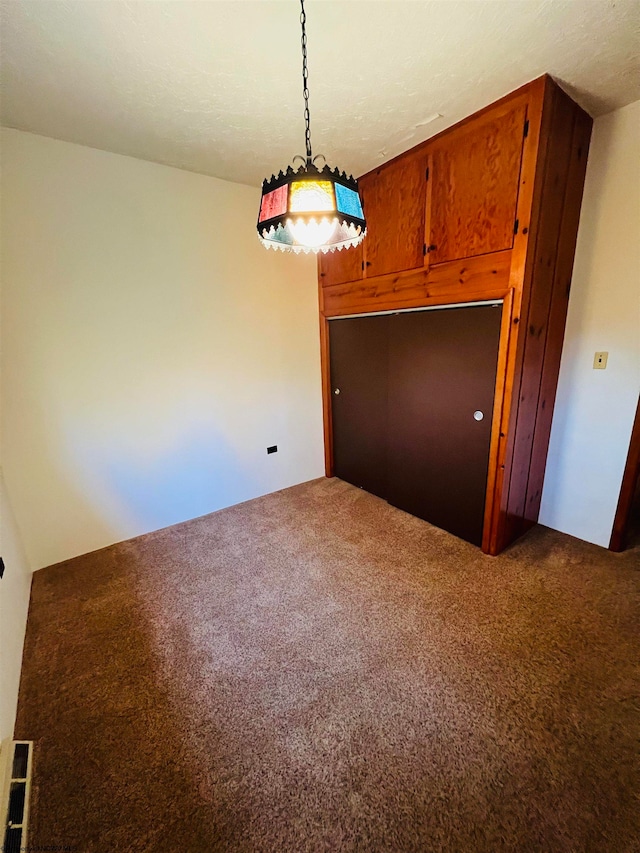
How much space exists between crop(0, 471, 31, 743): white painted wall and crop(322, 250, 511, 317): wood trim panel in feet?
8.80

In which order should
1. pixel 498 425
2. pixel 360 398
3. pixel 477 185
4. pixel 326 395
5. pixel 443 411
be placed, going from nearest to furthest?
pixel 477 185 → pixel 498 425 → pixel 443 411 → pixel 360 398 → pixel 326 395

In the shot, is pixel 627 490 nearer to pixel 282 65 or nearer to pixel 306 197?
pixel 306 197

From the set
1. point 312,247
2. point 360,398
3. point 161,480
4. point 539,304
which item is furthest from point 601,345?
point 161,480

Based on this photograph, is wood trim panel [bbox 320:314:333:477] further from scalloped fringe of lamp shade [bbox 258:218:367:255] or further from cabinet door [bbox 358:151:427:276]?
scalloped fringe of lamp shade [bbox 258:218:367:255]

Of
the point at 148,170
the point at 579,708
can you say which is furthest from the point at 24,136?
the point at 579,708

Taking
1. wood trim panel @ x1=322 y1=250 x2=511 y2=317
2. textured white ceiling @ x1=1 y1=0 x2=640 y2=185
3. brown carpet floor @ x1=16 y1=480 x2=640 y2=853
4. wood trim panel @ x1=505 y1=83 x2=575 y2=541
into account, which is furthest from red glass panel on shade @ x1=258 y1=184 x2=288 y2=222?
brown carpet floor @ x1=16 y1=480 x2=640 y2=853

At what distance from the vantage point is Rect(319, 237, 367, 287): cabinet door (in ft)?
8.96

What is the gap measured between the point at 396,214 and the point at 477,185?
23.2 inches

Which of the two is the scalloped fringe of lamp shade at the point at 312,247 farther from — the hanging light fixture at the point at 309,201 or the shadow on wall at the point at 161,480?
the shadow on wall at the point at 161,480

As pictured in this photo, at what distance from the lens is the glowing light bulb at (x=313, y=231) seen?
1.15 m

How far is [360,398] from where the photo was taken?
3068mm

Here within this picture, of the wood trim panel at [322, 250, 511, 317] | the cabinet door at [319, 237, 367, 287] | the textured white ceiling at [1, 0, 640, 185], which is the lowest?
the wood trim panel at [322, 250, 511, 317]

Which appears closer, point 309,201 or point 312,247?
point 309,201

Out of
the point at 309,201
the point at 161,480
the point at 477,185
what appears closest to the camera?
the point at 309,201
